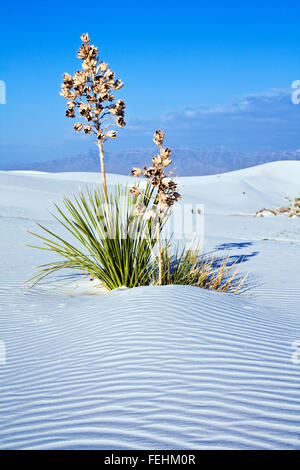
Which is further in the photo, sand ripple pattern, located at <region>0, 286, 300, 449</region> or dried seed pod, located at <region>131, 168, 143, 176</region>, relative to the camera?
dried seed pod, located at <region>131, 168, 143, 176</region>

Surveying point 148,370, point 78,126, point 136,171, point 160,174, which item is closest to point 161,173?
point 160,174

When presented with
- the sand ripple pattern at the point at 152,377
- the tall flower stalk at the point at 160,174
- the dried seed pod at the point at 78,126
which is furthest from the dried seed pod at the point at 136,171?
the sand ripple pattern at the point at 152,377

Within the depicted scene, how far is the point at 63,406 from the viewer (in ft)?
7.08

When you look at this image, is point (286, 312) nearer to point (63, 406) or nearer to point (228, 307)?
point (228, 307)

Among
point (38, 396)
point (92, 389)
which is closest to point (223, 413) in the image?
point (92, 389)

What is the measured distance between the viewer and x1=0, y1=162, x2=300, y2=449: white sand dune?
1843 millimetres

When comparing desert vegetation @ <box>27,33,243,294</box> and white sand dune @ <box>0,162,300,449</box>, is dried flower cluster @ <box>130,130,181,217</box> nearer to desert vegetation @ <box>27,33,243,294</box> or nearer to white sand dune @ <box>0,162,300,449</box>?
desert vegetation @ <box>27,33,243,294</box>

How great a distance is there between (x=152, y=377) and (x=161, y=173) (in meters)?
2.30

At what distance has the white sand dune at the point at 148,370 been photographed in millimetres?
1843

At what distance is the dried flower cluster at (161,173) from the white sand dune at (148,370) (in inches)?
37.8

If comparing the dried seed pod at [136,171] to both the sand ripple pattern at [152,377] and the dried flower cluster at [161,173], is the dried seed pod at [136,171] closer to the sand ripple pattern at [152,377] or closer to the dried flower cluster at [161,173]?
the dried flower cluster at [161,173]

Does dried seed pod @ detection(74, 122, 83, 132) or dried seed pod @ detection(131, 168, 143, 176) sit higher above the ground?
dried seed pod @ detection(74, 122, 83, 132)

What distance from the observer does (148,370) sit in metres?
2.47

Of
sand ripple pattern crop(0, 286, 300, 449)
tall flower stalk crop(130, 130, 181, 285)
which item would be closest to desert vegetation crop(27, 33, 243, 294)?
tall flower stalk crop(130, 130, 181, 285)
